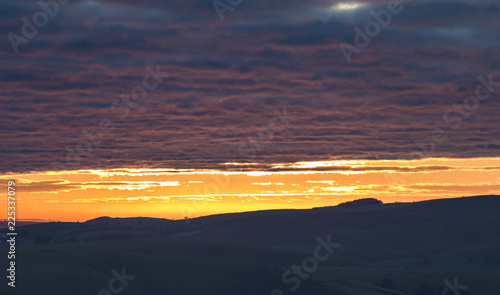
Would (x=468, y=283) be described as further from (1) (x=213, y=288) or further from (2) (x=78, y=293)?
(2) (x=78, y=293)

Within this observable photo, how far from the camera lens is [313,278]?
189250 mm

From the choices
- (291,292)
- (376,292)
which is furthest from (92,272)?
(376,292)

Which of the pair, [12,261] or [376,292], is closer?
[376,292]

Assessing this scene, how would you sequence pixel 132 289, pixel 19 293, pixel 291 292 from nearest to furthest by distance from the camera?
pixel 19 293 → pixel 291 292 → pixel 132 289

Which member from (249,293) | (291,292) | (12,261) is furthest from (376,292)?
(12,261)

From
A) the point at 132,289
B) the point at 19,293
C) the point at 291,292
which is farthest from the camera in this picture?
the point at 132,289

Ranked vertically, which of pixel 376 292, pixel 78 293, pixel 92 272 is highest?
pixel 92 272

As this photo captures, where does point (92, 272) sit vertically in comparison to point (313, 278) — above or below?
above

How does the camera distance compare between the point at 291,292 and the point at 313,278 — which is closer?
the point at 291,292

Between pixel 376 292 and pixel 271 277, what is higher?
pixel 271 277

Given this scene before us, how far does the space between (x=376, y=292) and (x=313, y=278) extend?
28.5m

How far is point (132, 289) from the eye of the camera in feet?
612

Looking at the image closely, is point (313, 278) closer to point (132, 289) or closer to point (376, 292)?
point (376, 292)

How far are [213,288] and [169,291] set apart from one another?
1312 cm
